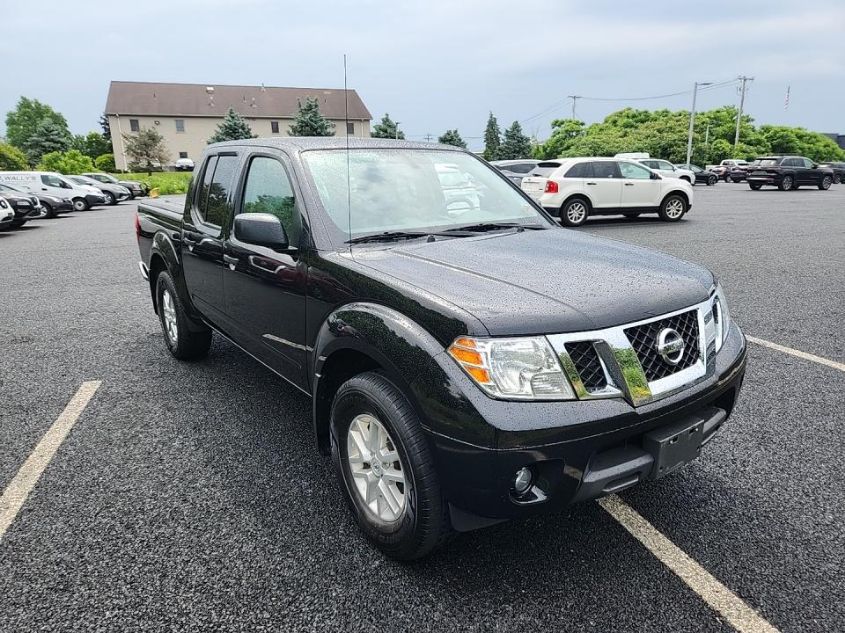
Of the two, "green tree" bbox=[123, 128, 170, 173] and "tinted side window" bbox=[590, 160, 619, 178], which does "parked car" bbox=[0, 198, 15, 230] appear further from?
"green tree" bbox=[123, 128, 170, 173]

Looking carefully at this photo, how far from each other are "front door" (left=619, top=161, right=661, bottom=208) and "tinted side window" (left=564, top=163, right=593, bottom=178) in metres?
0.91

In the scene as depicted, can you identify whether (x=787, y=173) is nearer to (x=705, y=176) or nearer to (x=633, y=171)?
(x=705, y=176)

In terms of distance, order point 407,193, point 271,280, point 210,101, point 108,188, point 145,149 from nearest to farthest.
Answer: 1. point 271,280
2. point 407,193
3. point 108,188
4. point 145,149
5. point 210,101

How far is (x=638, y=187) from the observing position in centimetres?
1493

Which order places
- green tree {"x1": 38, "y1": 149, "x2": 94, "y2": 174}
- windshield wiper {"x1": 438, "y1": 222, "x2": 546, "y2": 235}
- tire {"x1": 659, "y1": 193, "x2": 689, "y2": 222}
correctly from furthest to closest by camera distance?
green tree {"x1": 38, "y1": 149, "x2": 94, "y2": 174} < tire {"x1": 659, "y1": 193, "x2": 689, "y2": 222} < windshield wiper {"x1": 438, "y1": 222, "x2": 546, "y2": 235}

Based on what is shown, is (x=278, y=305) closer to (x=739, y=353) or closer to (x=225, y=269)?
(x=225, y=269)

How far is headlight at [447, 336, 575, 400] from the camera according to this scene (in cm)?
200

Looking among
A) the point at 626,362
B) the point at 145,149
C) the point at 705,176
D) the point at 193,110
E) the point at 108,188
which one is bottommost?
the point at 108,188

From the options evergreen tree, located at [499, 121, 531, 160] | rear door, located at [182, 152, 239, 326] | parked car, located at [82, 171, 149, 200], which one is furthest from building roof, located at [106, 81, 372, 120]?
rear door, located at [182, 152, 239, 326]

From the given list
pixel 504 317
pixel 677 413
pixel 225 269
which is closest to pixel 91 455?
pixel 225 269

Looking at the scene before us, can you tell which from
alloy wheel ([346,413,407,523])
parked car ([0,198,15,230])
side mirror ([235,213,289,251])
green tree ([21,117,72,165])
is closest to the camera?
alloy wheel ([346,413,407,523])

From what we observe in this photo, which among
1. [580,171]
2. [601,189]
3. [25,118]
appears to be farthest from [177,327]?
[25,118]

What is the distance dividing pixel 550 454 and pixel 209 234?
9.40ft

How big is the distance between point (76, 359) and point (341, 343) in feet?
12.3
